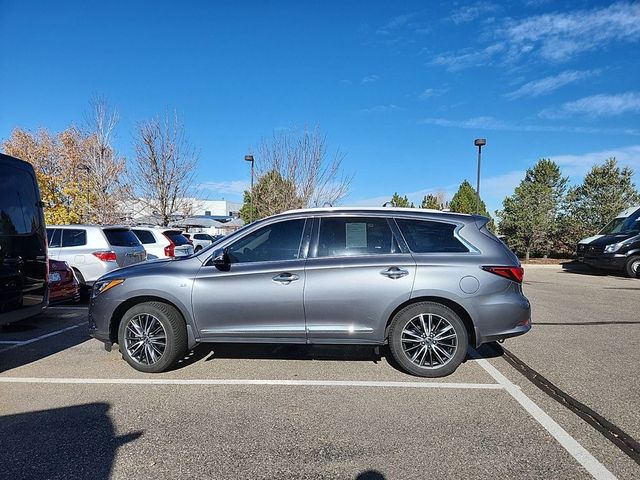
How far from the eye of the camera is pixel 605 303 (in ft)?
31.7

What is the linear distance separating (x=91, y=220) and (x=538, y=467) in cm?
A: 2225

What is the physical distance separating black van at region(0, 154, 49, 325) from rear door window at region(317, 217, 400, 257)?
3.55 m

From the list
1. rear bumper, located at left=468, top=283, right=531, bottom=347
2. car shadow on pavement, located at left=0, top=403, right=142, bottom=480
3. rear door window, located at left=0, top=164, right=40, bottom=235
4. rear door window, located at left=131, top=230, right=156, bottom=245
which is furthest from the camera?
rear door window, located at left=131, top=230, right=156, bottom=245

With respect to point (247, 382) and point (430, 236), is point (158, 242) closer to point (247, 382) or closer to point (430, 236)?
point (247, 382)

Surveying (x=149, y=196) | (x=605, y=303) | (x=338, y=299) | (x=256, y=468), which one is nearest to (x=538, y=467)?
(x=256, y=468)

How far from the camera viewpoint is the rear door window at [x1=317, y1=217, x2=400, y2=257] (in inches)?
190

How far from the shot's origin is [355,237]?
4.90 m

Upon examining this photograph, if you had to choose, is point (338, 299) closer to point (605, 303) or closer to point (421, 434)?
point (421, 434)

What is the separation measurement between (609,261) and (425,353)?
14362mm

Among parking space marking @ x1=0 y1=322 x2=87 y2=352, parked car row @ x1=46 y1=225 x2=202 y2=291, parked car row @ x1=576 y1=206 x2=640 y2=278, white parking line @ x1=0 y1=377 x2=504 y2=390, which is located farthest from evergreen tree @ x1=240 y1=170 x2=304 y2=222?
white parking line @ x1=0 y1=377 x2=504 y2=390

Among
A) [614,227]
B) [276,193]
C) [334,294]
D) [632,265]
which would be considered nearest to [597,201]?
→ [614,227]

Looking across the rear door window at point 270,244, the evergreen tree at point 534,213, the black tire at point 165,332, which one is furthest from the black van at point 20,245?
the evergreen tree at point 534,213

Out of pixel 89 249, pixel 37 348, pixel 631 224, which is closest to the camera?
pixel 37 348

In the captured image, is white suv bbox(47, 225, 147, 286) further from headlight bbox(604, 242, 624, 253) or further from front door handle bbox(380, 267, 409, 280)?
headlight bbox(604, 242, 624, 253)
